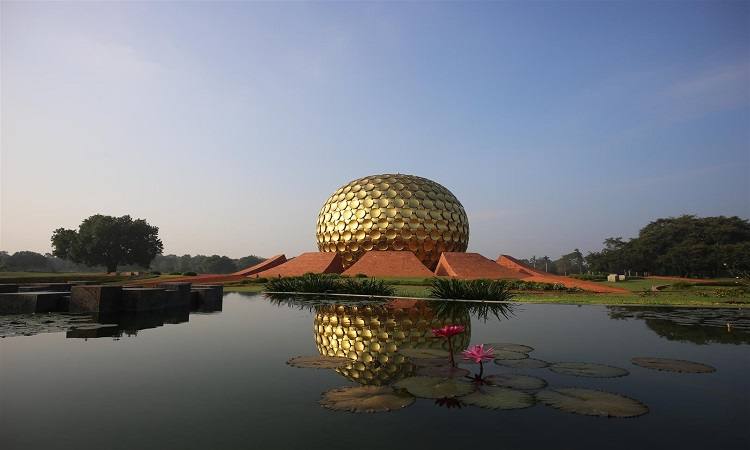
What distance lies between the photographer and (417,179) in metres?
41.8

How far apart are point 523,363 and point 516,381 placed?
1.12 metres

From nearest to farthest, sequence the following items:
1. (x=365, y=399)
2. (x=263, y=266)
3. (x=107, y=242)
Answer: (x=365, y=399), (x=263, y=266), (x=107, y=242)

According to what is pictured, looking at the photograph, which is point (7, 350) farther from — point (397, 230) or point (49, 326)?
point (397, 230)

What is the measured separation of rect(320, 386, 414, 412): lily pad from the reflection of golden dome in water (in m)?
0.46

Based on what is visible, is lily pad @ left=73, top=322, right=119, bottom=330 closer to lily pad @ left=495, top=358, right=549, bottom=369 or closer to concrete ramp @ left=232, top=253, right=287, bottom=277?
lily pad @ left=495, top=358, right=549, bottom=369

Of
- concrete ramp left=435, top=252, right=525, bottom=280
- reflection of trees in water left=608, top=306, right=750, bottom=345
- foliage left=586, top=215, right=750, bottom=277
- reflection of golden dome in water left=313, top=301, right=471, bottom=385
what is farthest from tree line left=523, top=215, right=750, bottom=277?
reflection of golden dome in water left=313, top=301, right=471, bottom=385

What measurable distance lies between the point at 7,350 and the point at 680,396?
9510 mm

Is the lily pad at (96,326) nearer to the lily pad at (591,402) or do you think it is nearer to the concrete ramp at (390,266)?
the lily pad at (591,402)

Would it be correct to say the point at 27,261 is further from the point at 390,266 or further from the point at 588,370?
the point at 588,370

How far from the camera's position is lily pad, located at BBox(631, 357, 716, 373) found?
6.14 metres

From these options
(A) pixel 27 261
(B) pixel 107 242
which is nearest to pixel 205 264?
(A) pixel 27 261

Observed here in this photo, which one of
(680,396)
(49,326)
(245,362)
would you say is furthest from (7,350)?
(680,396)

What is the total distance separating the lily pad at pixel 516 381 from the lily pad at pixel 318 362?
2031mm

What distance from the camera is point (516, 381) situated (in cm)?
542
